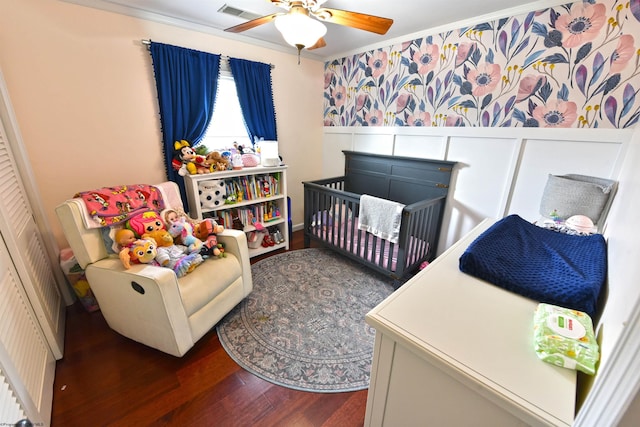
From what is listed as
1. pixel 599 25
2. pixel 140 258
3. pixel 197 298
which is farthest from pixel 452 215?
pixel 140 258

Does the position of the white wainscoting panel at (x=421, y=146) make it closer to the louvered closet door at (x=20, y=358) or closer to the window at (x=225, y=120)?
the window at (x=225, y=120)

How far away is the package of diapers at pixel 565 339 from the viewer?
0.64 metres

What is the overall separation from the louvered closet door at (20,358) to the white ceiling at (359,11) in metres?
1.86

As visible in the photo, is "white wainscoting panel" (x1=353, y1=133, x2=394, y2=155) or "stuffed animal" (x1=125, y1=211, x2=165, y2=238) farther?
"white wainscoting panel" (x1=353, y1=133, x2=394, y2=155)

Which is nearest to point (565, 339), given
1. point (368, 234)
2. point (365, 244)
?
point (365, 244)

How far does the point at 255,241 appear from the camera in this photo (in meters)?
2.74

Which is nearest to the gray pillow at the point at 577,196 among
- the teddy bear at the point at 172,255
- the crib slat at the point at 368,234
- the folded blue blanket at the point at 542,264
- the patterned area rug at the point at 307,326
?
the folded blue blanket at the point at 542,264

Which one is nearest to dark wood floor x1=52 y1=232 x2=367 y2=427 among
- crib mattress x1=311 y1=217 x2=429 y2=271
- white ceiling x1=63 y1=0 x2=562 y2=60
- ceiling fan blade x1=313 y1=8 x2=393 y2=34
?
crib mattress x1=311 y1=217 x2=429 y2=271

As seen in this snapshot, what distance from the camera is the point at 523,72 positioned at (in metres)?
1.84

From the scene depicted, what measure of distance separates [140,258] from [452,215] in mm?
2473

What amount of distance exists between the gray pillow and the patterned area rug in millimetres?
1284

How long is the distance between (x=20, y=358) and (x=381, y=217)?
2127 millimetres

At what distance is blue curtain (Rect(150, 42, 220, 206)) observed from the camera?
211cm

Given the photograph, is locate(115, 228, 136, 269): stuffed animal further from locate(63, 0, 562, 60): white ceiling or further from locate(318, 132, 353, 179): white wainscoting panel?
locate(318, 132, 353, 179): white wainscoting panel
